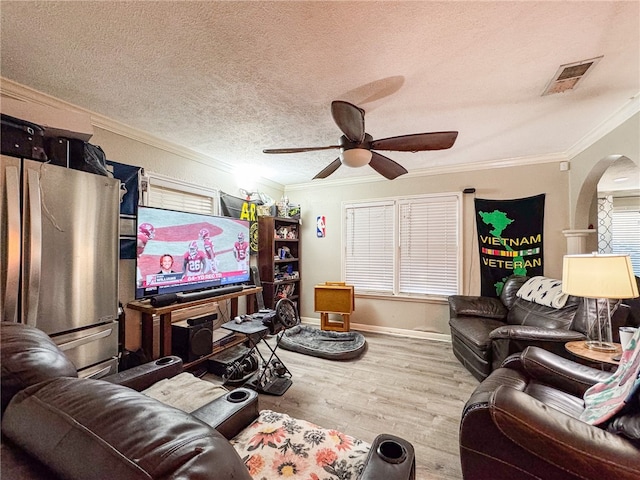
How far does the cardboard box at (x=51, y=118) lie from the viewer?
1633mm

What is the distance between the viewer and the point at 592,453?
944mm

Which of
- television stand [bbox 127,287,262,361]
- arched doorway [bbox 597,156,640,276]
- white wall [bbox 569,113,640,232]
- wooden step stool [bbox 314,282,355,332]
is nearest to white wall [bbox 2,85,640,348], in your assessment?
white wall [bbox 569,113,640,232]

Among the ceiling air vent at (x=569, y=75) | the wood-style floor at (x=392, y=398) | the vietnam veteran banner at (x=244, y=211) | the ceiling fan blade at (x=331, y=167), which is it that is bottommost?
the wood-style floor at (x=392, y=398)

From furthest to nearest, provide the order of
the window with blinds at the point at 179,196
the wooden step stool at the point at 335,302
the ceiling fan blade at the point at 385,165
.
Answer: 1. the wooden step stool at the point at 335,302
2. the window with blinds at the point at 179,196
3. the ceiling fan blade at the point at 385,165

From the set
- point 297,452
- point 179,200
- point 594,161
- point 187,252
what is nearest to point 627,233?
point 594,161

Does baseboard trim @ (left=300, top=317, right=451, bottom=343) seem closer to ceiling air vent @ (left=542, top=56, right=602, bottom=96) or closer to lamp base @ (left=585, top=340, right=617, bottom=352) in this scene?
lamp base @ (left=585, top=340, right=617, bottom=352)

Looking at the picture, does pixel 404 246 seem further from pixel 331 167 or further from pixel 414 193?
pixel 331 167

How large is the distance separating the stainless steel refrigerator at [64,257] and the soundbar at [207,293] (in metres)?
0.66

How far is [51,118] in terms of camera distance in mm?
1743

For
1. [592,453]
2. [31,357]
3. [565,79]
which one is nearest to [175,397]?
[31,357]

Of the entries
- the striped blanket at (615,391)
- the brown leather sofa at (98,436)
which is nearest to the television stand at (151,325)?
the brown leather sofa at (98,436)

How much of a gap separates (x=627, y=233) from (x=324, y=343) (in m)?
6.31

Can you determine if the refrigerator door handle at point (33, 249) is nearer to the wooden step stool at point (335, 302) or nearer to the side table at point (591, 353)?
the wooden step stool at point (335, 302)

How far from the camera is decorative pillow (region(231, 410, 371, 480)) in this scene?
0.94 m
